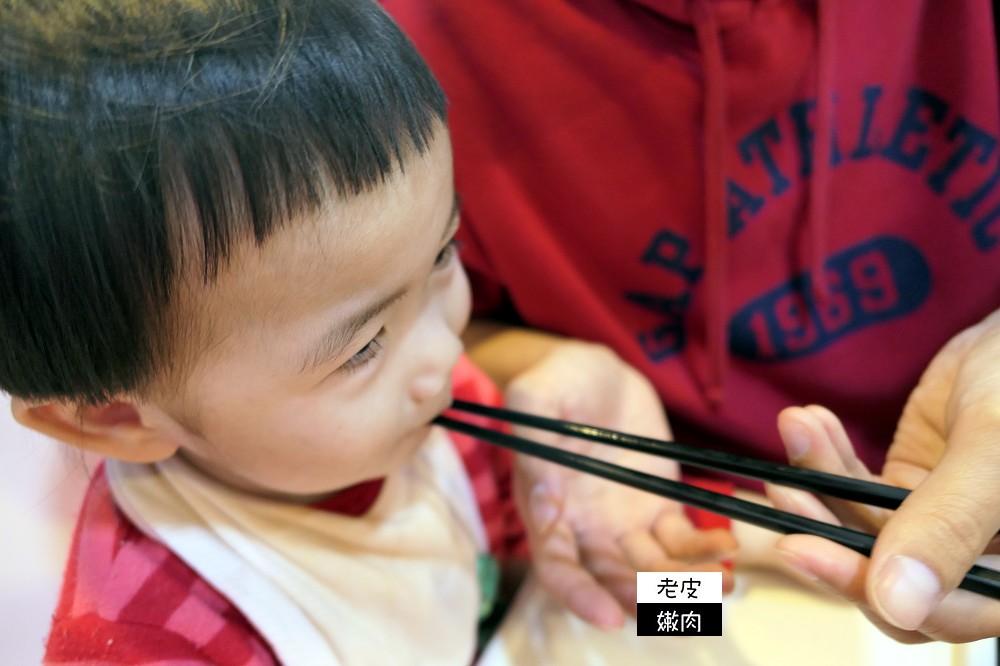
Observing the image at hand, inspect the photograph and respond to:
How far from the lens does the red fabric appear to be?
63 centimetres

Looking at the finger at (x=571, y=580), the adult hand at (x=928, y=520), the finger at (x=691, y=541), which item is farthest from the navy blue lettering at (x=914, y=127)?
the finger at (x=571, y=580)

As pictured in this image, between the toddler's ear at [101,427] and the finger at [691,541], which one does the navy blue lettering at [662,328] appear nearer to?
the finger at [691,541]

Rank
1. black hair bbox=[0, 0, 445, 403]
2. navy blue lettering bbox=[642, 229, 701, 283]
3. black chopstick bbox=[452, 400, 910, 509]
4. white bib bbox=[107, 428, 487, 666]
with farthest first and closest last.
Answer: navy blue lettering bbox=[642, 229, 701, 283] → white bib bbox=[107, 428, 487, 666] → black chopstick bbox=[452, 400, 910, 509] → black hair bbox=[0, 0, 445, 403]

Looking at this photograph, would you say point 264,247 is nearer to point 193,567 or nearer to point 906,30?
point 193,567

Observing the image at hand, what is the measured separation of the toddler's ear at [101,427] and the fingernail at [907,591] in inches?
22.5

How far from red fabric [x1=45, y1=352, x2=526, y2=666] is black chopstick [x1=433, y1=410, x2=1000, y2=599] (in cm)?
31

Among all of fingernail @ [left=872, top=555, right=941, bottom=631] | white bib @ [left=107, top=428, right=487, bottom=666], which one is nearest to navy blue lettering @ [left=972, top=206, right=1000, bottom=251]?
fingernail @ [left=872, top=555, right=941, bottom=631]

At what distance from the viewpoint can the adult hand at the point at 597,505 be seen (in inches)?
30.1

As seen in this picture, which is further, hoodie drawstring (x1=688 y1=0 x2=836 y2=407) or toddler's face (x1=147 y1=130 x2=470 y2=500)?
hoodie drawstring (x1=688 y1=0 x2=836 y2=407)

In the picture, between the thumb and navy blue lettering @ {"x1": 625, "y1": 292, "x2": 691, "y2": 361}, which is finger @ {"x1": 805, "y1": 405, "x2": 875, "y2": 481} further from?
navy blue lettering @ {"x1": 625, "y1": 292, "x2": 691, "y2": 361}

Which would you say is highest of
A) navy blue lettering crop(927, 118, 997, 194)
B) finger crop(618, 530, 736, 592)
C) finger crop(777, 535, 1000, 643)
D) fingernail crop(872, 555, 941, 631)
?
navy blue lettering crop(927, 118, 997, 194)

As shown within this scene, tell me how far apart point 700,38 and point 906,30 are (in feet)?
0.70

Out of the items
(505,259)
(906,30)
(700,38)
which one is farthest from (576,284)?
(906,30)

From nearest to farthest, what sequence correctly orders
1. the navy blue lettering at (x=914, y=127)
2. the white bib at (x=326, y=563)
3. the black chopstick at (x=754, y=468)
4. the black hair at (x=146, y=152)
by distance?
the black hair at (x=146, y=152)
the black chopstick at (x=754, y=468)
the white bib at (x=326, y=563)
the navy blue lettering at (x=914, y=127)
